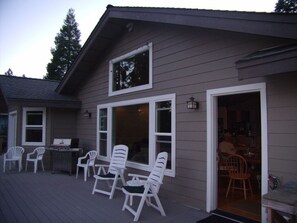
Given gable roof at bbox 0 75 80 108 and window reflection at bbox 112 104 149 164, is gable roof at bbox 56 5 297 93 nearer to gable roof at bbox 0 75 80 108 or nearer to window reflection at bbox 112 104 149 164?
gable roof at bbox 0 75 80 108

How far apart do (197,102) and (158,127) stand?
3.94 ft

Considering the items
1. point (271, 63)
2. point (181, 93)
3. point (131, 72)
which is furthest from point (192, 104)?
point (131, 72)

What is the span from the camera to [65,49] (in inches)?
1049

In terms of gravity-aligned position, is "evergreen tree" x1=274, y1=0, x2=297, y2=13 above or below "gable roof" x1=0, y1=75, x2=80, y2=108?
above

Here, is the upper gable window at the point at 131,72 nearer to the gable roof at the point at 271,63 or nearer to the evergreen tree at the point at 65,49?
the gable roof at the point at 271,63

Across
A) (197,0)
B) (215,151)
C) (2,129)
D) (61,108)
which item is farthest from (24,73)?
(215,151)

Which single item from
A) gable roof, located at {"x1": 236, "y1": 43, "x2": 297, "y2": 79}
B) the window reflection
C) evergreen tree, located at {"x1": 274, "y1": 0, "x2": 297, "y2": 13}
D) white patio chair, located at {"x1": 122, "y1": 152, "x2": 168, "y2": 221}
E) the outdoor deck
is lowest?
the outdoor deck

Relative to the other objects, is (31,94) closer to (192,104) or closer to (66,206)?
(66,206)

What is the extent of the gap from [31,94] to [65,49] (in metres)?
20.0

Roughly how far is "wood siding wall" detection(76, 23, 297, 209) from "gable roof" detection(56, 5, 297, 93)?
41cm

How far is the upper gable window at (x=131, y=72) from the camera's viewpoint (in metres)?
5.77

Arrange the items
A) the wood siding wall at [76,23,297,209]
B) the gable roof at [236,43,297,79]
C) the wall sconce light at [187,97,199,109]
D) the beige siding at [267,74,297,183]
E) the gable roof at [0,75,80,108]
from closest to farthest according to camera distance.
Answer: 1. the gable roof at [236,43,297,79]
2. the beige siding at [267,74,297,183]
3. the wood siding wall at [76,23,297,209]
4. the wall sconce light at [187,97,199,109]
5. the gable roof at [0,75,80,108]

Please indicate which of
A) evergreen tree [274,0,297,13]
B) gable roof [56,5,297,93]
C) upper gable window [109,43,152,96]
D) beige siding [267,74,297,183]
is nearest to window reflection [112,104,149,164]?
upper gable window [109,43,152,96]

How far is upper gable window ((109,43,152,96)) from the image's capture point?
5.77m
